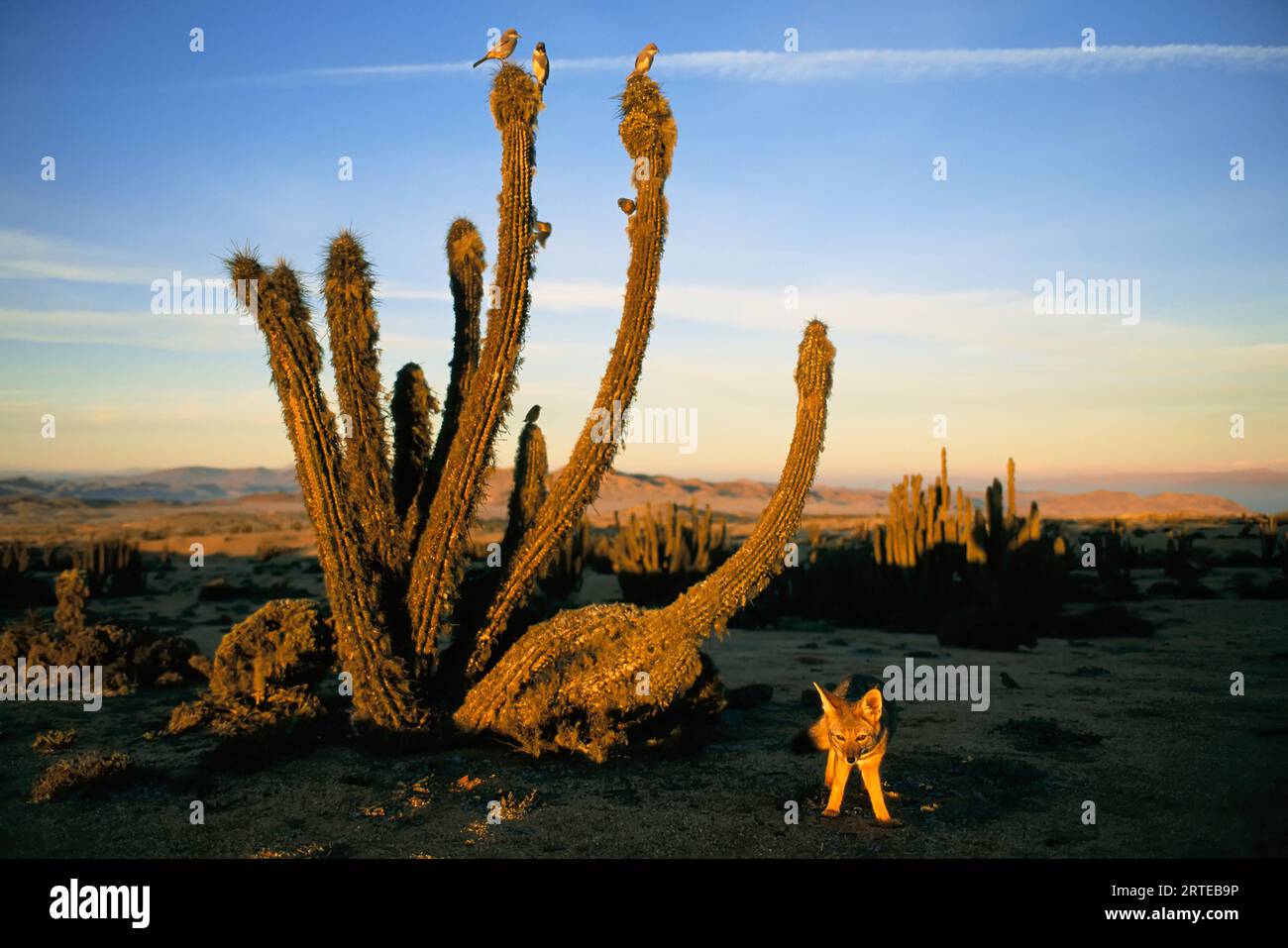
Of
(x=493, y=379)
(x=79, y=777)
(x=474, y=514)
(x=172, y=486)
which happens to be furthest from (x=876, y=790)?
(x=172, y=486)

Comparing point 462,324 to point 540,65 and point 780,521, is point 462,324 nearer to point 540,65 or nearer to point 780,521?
point 540,65

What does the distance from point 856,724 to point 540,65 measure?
5633 mm

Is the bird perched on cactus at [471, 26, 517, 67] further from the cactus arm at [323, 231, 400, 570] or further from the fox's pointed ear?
the fox's pointed ear

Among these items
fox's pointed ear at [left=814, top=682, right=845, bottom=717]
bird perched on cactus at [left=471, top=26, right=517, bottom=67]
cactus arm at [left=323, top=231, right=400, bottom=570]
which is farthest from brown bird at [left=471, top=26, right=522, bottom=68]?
fox's pointed ear at [left=814, top=682, right=845, bottom=717]

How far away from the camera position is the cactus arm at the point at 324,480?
22.8 ft

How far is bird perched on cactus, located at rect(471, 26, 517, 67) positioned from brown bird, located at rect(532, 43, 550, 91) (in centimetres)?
20

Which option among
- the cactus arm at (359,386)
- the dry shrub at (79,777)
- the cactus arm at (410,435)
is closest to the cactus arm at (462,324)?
the cactus arm at (410,435)

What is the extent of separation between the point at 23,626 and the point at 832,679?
9727 mm

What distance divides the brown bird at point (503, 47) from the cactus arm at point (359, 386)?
6.37 feet

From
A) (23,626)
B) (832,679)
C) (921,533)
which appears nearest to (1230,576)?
(921,533)

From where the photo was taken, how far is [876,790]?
5586mm

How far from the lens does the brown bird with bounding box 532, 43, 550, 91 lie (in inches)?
289
